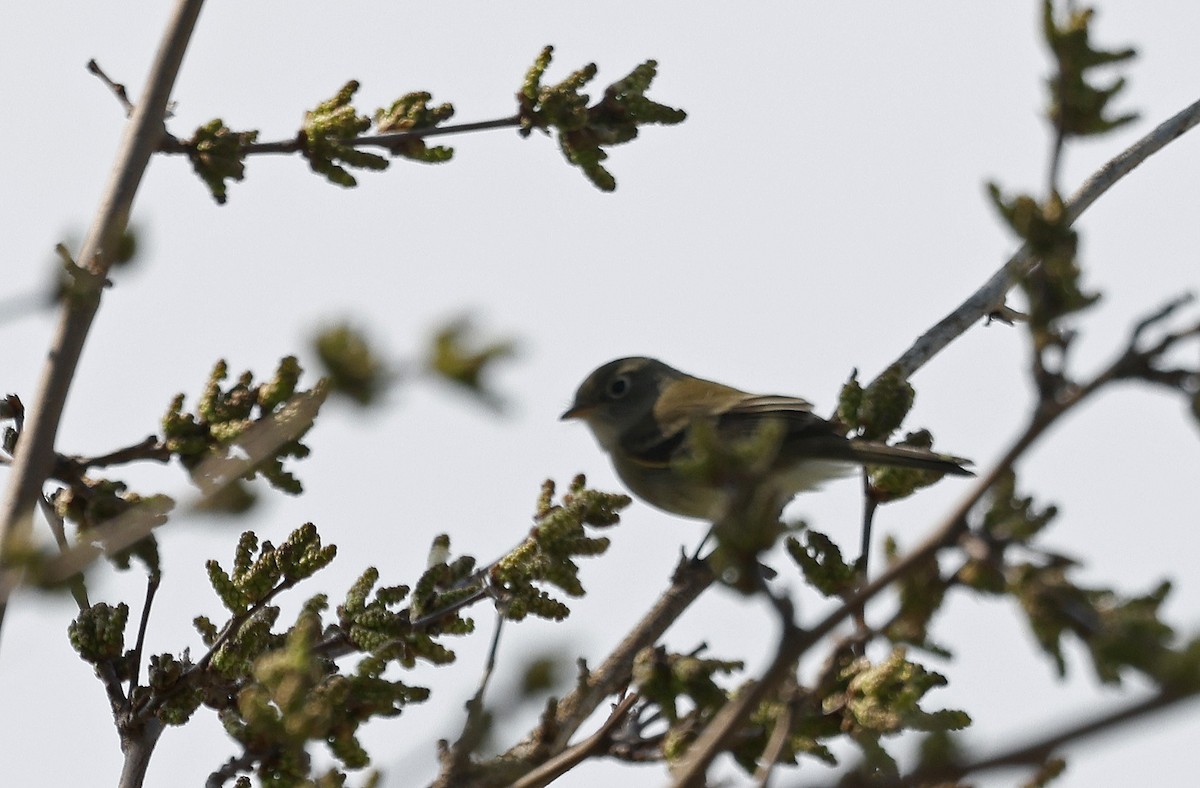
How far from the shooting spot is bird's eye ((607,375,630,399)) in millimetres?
7309

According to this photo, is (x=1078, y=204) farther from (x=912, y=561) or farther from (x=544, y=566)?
(x=912, y=561)

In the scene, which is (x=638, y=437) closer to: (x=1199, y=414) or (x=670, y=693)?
(x=670, y=693)

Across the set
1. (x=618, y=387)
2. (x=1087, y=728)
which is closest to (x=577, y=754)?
(x=1087, y=728)

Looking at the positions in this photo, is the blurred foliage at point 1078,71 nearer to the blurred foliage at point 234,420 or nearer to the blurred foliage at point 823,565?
the blurred foliage at point 823,565

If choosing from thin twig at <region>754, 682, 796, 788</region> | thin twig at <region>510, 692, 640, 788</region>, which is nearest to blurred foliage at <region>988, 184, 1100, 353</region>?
thin twig at <region>754, 682, 796, 788</region>

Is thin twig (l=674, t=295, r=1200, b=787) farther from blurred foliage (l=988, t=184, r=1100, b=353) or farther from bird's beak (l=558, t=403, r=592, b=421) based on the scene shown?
bird's beak (l=558, t=403, r=592, b=421)

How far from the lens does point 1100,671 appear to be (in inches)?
88.2

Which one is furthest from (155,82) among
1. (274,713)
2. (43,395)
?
(274,713)

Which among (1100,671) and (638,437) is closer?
(1100,671)

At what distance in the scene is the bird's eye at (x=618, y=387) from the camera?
731 centimetres

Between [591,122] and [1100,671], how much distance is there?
8.60 feet

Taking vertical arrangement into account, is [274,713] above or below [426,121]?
below

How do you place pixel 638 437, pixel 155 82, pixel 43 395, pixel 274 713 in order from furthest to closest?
pixel 638 437
pixel 155 82
pixel 43 395
pixel 274 713

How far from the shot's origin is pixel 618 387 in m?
7.33
